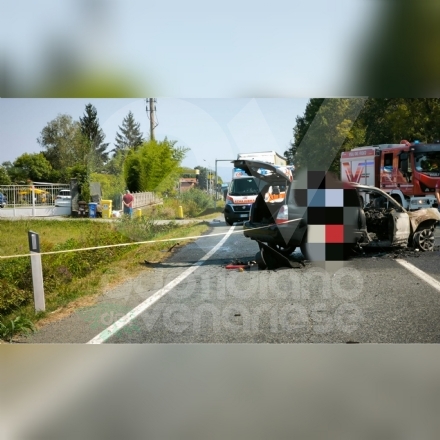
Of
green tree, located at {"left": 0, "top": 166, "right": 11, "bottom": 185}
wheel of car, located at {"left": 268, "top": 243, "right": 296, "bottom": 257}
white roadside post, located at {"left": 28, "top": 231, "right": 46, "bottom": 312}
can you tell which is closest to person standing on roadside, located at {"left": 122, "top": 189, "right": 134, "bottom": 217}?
white roadside post, located at {"left": 28, "top": 231, "right": 46, "bottom": 312}

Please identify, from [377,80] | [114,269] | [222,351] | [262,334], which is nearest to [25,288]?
[114,269]

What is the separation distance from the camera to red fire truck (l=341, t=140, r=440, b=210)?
2.59 meters

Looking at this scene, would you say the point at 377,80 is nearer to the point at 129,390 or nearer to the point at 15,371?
the point at 129,390

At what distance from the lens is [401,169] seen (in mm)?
2643

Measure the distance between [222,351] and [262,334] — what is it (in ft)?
0.87

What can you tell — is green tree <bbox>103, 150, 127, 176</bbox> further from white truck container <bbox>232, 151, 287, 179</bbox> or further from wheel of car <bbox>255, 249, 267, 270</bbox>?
wheel of car <bbox>255, 249, 267, 270</bbox>

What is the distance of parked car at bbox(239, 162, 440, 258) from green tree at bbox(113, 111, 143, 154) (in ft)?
2.10

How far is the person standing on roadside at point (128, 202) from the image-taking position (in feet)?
8.73

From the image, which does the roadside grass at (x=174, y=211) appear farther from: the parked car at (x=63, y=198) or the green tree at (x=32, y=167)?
the green tree at (x=32, y=167)

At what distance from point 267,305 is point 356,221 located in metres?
0.67

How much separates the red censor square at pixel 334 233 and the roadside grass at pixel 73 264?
2.18 feet

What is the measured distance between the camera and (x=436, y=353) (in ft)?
9.26

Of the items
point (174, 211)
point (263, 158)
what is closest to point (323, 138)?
point (263, 158)

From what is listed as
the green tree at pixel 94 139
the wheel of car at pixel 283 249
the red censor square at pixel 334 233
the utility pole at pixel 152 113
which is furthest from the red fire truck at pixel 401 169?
the green tree at pixel 94 139
